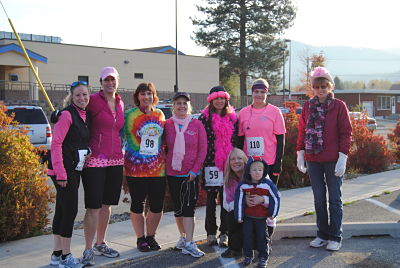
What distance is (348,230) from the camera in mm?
6664

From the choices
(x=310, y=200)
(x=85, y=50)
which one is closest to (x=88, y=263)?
(x=310, y=200)

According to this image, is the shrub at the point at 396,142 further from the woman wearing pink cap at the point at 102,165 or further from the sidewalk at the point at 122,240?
the woman wearing pink cap at the point at 102,165

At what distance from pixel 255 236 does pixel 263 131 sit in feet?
4.10

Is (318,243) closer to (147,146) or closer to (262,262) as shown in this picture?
(262,262)

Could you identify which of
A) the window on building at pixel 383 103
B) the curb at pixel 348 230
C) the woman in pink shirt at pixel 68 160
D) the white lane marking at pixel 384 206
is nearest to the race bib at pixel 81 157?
the woman in pink shirt at pixel 68 160

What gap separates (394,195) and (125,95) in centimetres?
2627

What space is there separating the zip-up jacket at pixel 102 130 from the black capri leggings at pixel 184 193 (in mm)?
750

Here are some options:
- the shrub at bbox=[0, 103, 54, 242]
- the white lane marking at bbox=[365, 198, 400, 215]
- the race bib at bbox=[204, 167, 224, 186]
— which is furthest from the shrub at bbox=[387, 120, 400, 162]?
the shrub at bbox=[0, 103, 54, 242]

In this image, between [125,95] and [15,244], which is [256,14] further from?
[15,244]

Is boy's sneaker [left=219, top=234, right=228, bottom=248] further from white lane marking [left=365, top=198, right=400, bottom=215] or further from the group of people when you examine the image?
white lane marking [left=365, top=198, right=400, bottom=215]

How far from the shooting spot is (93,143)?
5496mm

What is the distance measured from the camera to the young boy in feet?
18.0

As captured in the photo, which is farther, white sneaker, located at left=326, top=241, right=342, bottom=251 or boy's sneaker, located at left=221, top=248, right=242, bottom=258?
white sneaker, located at left=326, top=241, right=342, bottom=251

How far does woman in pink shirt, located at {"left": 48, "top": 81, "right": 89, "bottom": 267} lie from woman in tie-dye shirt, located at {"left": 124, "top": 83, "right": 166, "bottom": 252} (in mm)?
670
